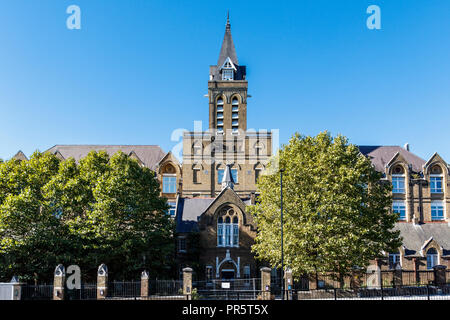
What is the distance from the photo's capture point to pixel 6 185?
123ft

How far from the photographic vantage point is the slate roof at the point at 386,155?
195 feet

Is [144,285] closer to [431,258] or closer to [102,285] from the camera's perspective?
[102,285]

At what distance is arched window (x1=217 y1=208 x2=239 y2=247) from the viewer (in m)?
45.5

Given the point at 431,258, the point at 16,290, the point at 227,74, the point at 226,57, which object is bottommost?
the point at 16,290

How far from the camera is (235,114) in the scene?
→ 60.6 metres

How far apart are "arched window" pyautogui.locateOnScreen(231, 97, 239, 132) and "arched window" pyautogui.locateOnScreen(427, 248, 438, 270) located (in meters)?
27.6

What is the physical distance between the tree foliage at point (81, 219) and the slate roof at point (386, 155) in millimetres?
32694

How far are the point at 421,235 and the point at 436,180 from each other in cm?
1154

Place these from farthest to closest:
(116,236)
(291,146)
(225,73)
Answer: (225,73) → (291,146) → (116,236)

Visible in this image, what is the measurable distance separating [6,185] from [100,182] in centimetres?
Result: 804

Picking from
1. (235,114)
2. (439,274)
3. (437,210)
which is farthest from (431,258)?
(235,114)

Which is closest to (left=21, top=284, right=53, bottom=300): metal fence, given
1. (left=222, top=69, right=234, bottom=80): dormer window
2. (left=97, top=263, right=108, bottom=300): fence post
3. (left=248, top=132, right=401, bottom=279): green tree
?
(left=97, top=263, right=108, bottom=300): fence post

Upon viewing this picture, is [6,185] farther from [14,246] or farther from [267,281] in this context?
[267,281]
